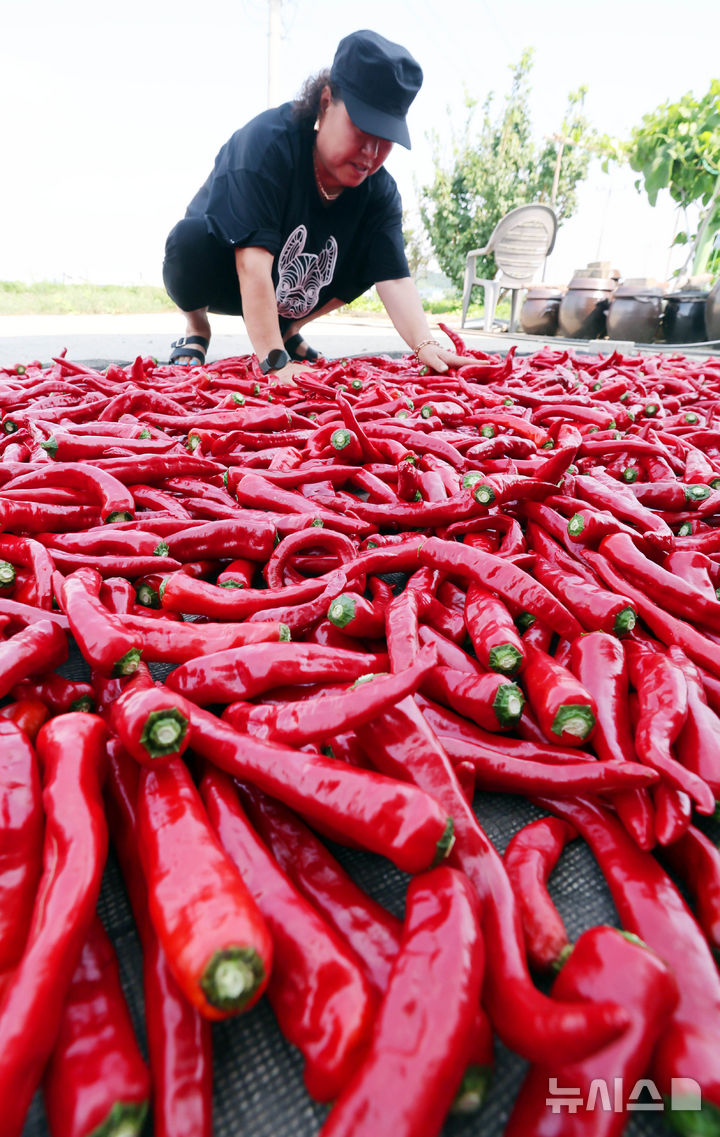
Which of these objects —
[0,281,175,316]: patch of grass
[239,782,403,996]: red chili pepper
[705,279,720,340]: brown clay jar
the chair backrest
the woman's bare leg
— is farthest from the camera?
[0,281,175,316]: patch of grass

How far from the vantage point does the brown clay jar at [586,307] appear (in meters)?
11.6

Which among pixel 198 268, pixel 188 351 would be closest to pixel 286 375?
pixel 198 268

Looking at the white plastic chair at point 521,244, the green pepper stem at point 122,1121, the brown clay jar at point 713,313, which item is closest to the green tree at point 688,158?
the white plastic chair at point 521,244

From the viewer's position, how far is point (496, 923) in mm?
985

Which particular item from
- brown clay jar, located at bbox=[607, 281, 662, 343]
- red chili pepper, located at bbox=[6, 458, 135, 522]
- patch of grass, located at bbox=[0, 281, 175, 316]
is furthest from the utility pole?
red chili pepper, located at bbox=[6, 458, 135, 522]

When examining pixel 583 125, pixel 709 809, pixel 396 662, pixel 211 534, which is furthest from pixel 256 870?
pixel 583 125

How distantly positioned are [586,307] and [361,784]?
12.7m

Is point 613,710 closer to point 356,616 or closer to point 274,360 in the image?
point 356,616

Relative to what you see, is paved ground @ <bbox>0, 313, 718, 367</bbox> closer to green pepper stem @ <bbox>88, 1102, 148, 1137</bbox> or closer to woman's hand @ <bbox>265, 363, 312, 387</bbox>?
woman's hand @ <bbox>265, 363, 312, 387</bbox>

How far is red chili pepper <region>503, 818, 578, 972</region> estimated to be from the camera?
99cm

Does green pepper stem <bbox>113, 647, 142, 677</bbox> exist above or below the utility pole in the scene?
below

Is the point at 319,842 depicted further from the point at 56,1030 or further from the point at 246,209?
the point at 246,209

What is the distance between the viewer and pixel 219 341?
905 cm

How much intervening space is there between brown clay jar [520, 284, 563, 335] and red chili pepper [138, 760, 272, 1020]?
541 inches
